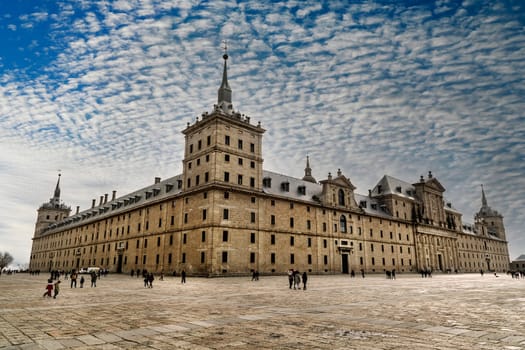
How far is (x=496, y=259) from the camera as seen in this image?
116m

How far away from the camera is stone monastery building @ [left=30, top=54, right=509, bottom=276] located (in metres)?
46.7

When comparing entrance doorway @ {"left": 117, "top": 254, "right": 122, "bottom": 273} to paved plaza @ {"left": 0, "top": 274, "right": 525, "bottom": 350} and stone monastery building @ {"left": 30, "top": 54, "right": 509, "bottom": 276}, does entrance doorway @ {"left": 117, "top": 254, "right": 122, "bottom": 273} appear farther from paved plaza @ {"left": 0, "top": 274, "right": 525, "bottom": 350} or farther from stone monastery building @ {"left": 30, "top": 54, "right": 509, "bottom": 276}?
paved plaza @ {"left": 0, "top": 274, "right": 525, "bottom": 350}

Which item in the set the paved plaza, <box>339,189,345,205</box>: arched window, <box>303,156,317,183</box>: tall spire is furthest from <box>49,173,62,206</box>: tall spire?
the paved plaza

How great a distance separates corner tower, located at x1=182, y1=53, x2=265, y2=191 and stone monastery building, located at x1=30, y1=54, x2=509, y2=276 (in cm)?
15

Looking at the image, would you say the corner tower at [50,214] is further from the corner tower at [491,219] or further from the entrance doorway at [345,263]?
the corner tower at [491,219]

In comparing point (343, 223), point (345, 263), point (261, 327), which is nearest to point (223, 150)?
point (343, 223)

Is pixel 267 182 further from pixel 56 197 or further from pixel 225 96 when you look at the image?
pixel 56 197

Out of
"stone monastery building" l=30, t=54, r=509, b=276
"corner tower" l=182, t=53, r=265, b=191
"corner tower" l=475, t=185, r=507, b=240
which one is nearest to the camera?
"stone monastery building" l=30, t=54, r=509, b=276

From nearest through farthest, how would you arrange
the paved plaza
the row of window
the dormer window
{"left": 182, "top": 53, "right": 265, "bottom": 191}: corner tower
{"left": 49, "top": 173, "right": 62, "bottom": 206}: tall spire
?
the paved plaza < {"left": 182, "top": 53, "right": 265, "bottom": 191}: corner tower < the row of window < the dormer window < {"left": 49, "top": 173, "right": 62, "bottom": 206}: tall spire

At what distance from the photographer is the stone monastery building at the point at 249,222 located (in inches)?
1838

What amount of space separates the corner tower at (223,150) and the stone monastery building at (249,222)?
15 cm

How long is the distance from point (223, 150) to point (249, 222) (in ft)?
35.0

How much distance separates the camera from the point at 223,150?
158ft

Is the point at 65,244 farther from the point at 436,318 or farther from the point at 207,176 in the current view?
the point at 436,318
